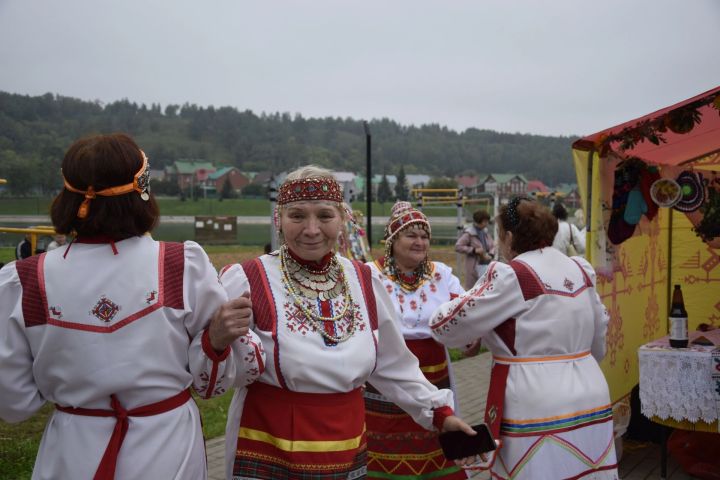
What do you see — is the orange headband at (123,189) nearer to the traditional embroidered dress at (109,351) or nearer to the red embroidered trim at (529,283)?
the traditional embroidered dress at (109,351)

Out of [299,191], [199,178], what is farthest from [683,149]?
[199,178]

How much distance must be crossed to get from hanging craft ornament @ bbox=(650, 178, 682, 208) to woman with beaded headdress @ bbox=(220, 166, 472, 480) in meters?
3.20

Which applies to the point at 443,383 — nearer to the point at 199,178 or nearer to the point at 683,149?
the point at 683,149

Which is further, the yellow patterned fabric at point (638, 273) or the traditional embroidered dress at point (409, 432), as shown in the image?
the yellow patterned fabric at point (638, 273)

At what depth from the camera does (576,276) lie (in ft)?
10.7

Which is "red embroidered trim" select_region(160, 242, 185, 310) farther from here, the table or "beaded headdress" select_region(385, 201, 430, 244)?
the table

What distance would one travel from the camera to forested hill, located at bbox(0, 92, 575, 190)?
230ft

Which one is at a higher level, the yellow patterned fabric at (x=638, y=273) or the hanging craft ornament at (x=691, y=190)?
the hanging craft ornament at (x=691, y=190)

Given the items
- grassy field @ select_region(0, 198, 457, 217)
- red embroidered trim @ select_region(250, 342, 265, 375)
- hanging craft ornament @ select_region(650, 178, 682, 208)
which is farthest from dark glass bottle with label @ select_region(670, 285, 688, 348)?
grassy field @ select_region(0, 198, 457, 217)

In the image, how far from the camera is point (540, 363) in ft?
10.2

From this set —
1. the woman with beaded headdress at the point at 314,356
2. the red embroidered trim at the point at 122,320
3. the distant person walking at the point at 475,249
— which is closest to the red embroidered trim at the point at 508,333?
the woman with beaded headdress at the point at 314,356

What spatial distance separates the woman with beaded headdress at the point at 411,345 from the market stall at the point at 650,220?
124 centimetres

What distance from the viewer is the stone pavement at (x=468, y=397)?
4.86 metres

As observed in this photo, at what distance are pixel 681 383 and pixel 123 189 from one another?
3915 millimetres
